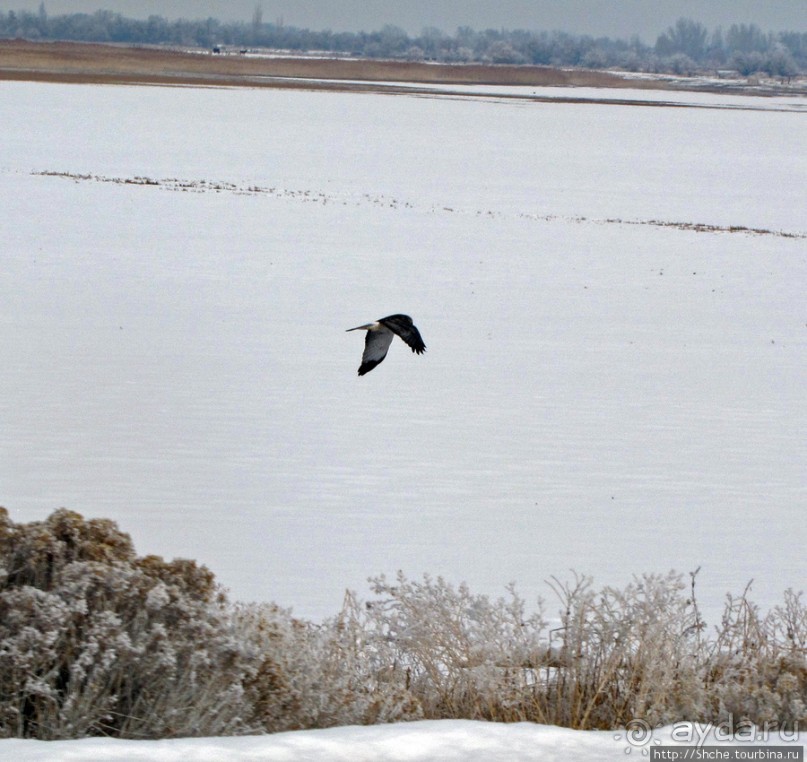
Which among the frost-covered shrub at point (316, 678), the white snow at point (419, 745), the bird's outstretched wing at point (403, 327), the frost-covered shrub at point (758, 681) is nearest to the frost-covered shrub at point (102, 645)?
the frost-covered shrub at point (316, 678)

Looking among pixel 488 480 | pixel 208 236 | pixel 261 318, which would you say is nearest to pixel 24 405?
pixel 488 480

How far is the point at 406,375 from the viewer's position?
565 inches

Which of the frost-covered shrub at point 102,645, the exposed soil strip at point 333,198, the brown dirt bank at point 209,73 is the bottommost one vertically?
the frost-covered shrub at point 102,645

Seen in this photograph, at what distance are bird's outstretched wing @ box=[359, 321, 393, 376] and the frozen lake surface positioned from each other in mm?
1211

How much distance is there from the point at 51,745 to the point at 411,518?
5544 millimetres

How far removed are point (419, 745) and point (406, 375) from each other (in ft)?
33.5

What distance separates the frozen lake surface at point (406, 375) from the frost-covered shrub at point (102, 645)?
2908 millimetres

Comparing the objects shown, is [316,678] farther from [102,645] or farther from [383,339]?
[383,339]

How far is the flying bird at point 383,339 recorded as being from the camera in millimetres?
7742

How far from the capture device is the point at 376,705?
15.8ft

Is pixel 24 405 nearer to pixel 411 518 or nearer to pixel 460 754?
pixel 411 518

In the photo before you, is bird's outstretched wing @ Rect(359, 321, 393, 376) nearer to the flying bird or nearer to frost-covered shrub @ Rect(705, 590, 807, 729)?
the flying bird

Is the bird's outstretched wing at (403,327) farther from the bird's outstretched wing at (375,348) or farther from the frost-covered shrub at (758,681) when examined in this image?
the frost-covered shrub at (758,681)

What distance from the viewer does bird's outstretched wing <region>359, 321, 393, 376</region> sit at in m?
8.40
